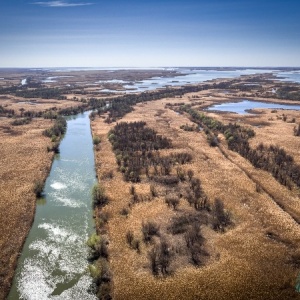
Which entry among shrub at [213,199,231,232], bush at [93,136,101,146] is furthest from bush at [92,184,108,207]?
bush at [93,136,101,146]

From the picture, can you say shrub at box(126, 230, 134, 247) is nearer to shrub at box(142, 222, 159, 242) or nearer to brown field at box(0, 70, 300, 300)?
brown field at box(0, 70, 300, 300)

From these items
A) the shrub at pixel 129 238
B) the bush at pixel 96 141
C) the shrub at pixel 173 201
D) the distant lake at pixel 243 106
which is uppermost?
the distant lake at pixel 243 106

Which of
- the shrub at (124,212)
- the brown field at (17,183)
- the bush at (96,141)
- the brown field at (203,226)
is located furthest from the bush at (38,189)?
the bush at (96,141)

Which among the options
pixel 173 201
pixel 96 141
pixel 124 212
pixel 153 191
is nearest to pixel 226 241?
pixel 173 201

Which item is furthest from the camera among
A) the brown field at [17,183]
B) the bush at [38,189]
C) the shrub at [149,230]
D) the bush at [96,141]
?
the bush at [96,141]

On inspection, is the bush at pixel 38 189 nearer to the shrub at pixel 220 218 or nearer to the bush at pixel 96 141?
the shrub at pixel 220 218

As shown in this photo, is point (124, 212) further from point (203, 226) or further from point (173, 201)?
point (203, 226)

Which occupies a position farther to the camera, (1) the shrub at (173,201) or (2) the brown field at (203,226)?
(1) the shrub at (173,201)
